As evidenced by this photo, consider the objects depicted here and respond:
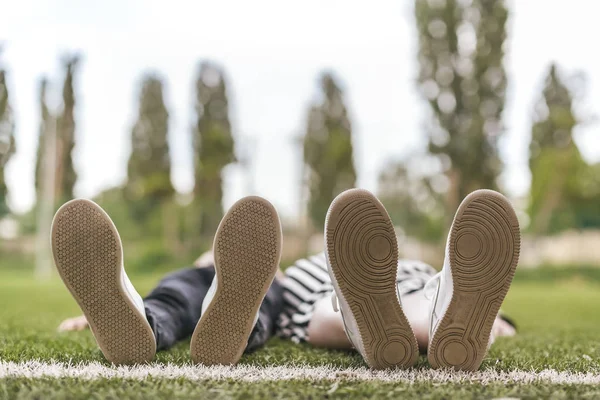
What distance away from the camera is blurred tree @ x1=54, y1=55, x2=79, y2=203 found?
13.4 metres

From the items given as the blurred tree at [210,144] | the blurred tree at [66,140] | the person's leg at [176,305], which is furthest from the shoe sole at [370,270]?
the blurred tree at [210,144]

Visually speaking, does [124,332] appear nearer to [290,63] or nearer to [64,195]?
[64,195]

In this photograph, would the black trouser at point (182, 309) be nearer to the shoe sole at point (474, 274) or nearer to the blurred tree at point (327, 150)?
the shoe sole at point (474, 274)

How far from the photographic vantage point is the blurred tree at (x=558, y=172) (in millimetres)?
14320

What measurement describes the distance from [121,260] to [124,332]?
6.3 inches

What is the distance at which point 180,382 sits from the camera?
1133mm

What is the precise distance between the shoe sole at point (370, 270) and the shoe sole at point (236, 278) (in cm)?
16

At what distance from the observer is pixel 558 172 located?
46.8ft

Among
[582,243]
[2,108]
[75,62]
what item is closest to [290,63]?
[75,62]

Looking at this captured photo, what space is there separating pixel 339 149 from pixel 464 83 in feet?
12.2

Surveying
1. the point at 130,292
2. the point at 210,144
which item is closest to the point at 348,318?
the point at 130,292

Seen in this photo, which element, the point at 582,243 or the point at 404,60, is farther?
the point at 582,243

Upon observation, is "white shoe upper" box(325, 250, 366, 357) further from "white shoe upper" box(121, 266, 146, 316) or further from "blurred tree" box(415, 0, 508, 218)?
"blurred tree" box(415, 0, 508, 218)

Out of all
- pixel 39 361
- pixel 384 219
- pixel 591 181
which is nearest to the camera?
pixel 384 219
